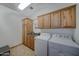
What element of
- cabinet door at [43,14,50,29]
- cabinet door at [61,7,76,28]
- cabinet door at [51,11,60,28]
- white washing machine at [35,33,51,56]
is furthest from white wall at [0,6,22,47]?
cabinet door at [61,7,76,28]

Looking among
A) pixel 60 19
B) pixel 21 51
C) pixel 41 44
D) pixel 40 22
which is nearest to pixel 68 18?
pixel 60 19

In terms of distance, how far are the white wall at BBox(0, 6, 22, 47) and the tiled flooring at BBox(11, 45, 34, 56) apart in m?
0.09

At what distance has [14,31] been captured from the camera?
153 centimetres

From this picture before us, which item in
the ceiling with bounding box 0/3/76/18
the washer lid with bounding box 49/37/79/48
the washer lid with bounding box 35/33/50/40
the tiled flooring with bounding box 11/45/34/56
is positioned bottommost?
the tiled flooring with bounding box 11/45/34/56

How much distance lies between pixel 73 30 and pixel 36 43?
0.64 meters

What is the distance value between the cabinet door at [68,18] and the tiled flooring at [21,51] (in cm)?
70

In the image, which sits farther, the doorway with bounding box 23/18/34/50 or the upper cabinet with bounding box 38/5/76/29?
the doorway with bounding box 23/18/34/50

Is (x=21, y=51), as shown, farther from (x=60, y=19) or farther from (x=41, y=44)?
(x=60, y=19)

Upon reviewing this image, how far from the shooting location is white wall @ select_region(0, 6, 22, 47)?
1445mm

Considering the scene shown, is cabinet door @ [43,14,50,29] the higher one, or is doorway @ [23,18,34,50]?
cabinet door @ [43,14,50,29]

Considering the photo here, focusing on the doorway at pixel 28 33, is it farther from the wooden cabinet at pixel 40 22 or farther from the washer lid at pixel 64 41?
the washer lid at pixel 64 41

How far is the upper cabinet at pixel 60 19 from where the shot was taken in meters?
1.31

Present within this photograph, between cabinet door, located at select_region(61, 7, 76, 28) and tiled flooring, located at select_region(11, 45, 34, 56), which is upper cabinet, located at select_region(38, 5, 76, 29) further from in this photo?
tiled flooring, located at select_region(11, 45, 34, 56)

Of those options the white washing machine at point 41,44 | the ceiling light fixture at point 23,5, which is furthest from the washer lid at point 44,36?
the ceiling light fixture at point 23,5
